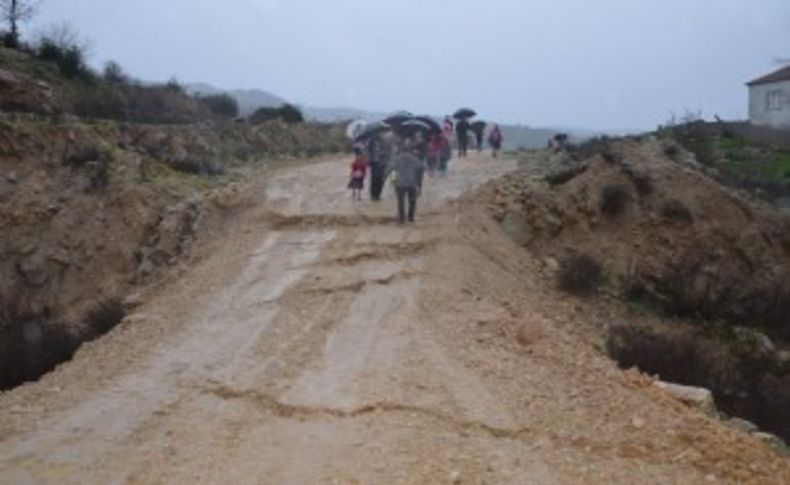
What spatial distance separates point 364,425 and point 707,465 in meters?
3.15

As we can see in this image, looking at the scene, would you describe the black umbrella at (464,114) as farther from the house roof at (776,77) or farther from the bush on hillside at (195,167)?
the house roof at (776,77)

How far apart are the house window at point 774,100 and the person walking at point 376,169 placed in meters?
36.5

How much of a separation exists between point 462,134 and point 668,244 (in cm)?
1035

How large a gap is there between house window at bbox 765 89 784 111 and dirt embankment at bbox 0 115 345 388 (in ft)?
117

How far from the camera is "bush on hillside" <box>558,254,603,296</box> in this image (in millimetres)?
19156

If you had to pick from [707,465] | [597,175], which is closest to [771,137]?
[597,175]

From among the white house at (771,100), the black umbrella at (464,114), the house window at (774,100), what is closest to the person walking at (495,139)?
the black umbrella at (464,114)

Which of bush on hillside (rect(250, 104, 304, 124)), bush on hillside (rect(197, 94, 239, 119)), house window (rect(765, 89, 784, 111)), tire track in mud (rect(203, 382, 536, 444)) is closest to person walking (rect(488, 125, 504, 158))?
bush on hillside (rect(250, 104, 304, 124))

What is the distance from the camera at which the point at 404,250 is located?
16938mm

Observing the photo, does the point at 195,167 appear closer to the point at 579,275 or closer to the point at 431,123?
the point at 431,123

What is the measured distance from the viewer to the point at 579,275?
1936 cm

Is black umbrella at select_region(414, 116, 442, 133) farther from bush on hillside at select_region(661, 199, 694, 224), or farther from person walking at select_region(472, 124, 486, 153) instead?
person walking at select_region(472, 124, 486, 153)

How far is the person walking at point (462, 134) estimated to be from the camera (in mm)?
31359

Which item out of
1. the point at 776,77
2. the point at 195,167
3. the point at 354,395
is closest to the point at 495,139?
the point at 195,167
